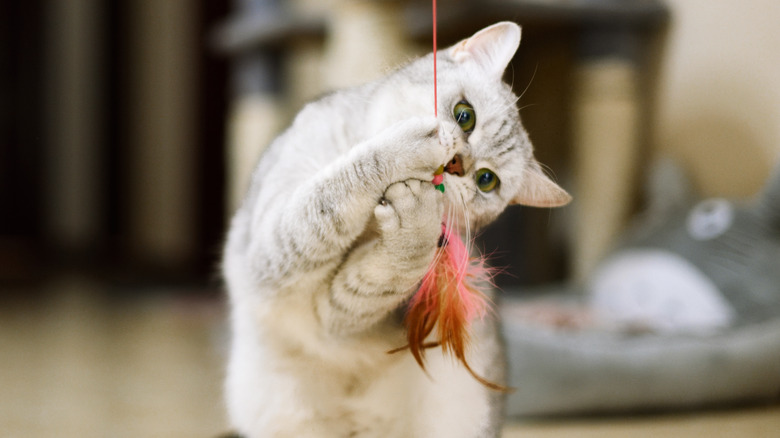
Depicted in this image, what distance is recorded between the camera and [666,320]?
51.8 inches

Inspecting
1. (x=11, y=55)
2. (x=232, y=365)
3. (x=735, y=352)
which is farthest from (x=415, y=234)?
(x=11, y=55)

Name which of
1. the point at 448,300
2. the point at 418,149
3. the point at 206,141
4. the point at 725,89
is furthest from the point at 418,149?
the point at 206,141

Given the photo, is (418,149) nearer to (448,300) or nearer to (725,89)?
(448,300)

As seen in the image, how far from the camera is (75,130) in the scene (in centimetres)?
397

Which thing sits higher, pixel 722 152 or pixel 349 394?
pixel 722 152

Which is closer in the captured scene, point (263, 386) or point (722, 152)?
point (263, 386)

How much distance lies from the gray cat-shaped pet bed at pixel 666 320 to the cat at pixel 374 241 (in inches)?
14.9

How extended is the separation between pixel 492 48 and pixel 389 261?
21 cm

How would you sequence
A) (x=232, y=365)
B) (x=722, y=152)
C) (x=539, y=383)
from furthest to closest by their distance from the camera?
(x=539, y=383)
(x=722, y=152)
(x=232, y=365)

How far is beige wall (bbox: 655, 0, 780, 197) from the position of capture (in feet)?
1.96

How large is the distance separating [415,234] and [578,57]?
1.08 metres

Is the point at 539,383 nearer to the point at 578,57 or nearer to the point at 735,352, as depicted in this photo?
the point at 735,352

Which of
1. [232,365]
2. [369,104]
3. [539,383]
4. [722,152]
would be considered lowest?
[539,383]

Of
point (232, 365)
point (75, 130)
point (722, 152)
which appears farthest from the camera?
point (75, 130)
